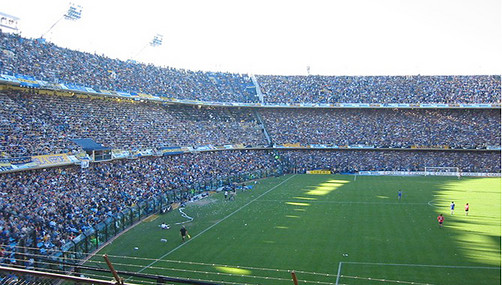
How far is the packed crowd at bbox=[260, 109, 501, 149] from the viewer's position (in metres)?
59.4

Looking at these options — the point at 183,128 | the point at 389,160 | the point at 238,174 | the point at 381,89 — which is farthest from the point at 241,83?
the point at 389,160

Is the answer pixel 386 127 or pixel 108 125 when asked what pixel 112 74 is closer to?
pixel 108 125

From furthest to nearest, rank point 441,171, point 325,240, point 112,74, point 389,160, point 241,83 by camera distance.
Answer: point 241,83 → point 389,160 → point 441,171 → point 112,74 → point 325,240

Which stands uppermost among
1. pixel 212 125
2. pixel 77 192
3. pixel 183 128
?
pixel 212 125

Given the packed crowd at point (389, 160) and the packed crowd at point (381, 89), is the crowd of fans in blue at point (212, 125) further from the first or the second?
the packed crowd at point (381, 89)

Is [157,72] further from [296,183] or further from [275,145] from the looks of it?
[296,183]

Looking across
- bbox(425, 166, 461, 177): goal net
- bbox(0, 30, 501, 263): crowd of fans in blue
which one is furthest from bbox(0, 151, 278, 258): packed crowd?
bbox(425, 166, 461, 177): goal net

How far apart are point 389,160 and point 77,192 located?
148ft

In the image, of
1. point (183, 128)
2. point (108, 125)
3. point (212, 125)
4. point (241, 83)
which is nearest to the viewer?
point (108, 125)

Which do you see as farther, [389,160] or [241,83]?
[241,83]

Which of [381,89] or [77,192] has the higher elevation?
[381,89]

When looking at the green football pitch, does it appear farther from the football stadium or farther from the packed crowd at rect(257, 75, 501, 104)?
the packed crowd at rect(257, 75, 501, 104)

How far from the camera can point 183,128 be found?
2080 inches

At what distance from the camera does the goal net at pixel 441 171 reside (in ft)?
179
